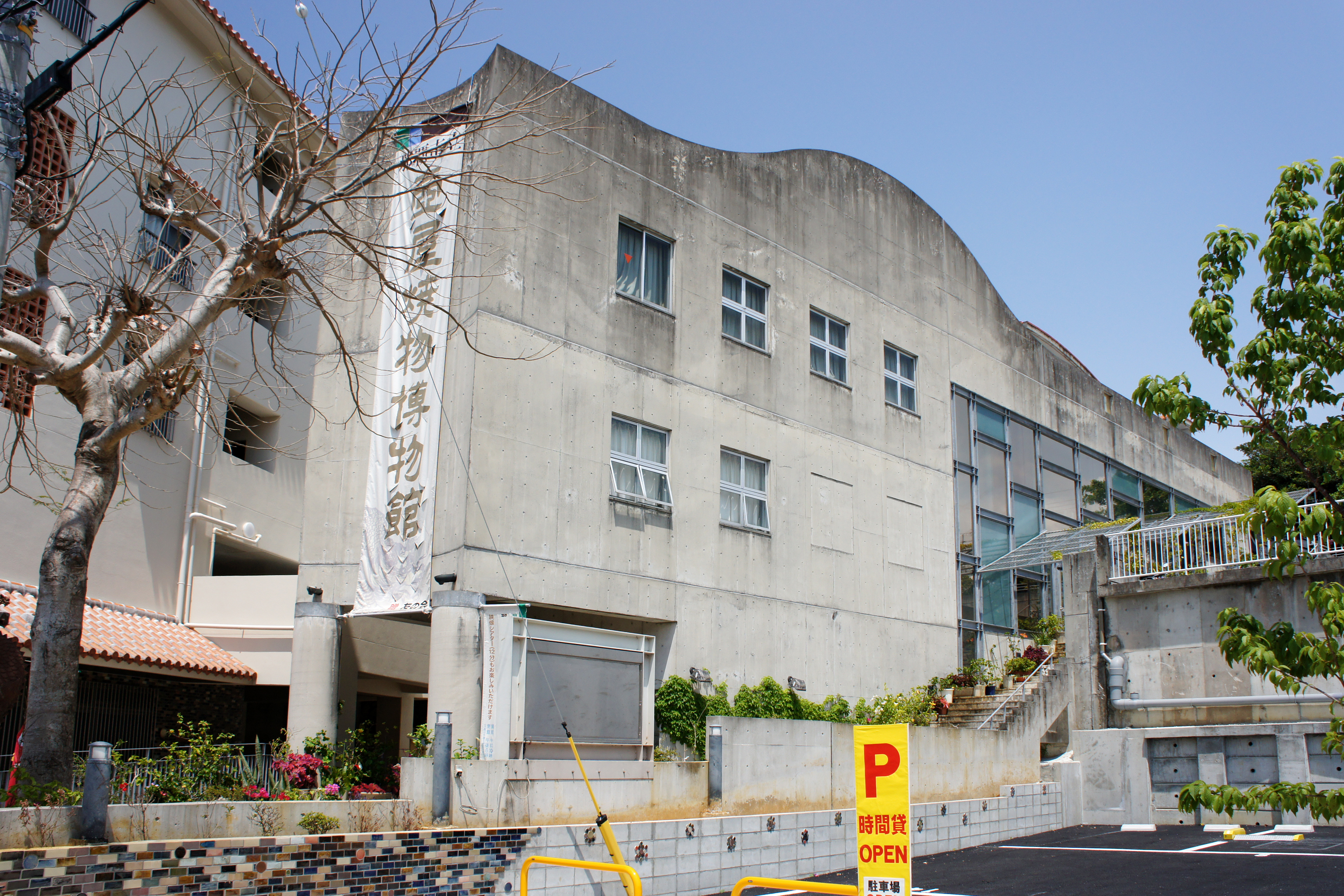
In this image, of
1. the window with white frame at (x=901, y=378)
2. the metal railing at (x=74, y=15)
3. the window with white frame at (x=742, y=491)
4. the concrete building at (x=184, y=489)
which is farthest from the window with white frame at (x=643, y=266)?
the metal railing at (x=74, y=15)

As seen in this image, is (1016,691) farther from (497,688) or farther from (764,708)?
(497,688)

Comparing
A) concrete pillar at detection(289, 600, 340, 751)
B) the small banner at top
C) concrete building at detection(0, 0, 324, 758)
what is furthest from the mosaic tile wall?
concrete building at detection(0, 0, 324, 758)

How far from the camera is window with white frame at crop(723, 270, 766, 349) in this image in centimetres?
2141

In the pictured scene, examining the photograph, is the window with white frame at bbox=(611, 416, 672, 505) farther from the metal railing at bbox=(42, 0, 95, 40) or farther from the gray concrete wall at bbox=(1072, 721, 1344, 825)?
the metal railing at bbox=(42, 0, 95, 40)

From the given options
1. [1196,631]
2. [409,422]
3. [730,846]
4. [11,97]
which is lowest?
[730,846]

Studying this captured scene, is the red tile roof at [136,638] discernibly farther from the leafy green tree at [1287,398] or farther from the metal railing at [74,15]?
the leafy green tree at [1287,398]

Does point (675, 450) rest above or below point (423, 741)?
above

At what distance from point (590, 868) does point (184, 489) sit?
13229mm

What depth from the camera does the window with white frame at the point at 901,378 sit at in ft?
81.8

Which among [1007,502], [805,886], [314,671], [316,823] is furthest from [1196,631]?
[316,823]

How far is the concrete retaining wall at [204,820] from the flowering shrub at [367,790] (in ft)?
3.72

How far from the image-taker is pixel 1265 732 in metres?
18.8

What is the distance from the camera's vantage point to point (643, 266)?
20.0 meters

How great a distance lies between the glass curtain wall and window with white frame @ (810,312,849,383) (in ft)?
14.7
